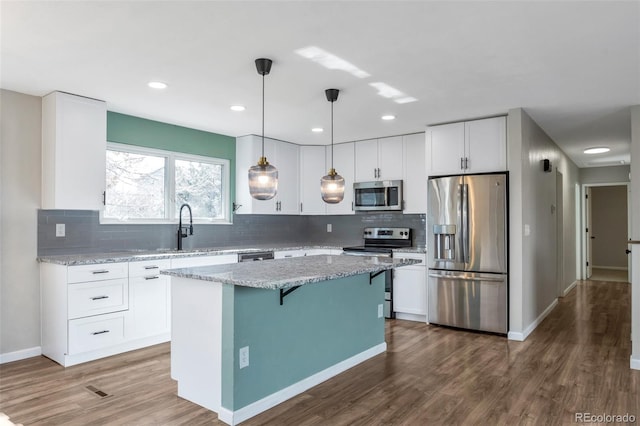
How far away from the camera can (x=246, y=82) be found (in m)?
3.41

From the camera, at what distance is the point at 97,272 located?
3629 millimetres

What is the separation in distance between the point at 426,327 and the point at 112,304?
3298 mm

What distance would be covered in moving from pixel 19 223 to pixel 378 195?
399 centimetres

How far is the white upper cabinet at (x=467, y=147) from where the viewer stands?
4402mm

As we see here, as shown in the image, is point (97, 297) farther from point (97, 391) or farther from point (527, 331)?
point (527, 331)

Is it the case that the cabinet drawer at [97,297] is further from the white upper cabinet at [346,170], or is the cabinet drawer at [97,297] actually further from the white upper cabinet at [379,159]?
the white upper cabinet at [379,159]

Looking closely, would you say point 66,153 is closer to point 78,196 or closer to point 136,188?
point 78,196

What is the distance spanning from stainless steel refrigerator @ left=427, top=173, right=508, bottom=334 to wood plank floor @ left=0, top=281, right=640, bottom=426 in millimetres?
389

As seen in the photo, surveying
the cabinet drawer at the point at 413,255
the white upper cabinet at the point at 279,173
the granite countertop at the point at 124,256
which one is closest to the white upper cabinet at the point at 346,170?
the white upper cabinet at the point at 279,173

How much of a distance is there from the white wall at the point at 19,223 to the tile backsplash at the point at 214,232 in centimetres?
14

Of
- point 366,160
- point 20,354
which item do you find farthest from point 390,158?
point 20,354

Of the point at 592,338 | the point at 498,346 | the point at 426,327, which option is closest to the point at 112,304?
the point at 426,327

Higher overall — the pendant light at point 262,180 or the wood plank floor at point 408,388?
the pendant light at point 262,180

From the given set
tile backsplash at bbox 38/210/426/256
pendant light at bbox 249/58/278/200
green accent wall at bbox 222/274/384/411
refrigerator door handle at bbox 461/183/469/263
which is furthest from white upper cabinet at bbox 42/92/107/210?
refrigerator door handle at bbox 461/183/469/263
